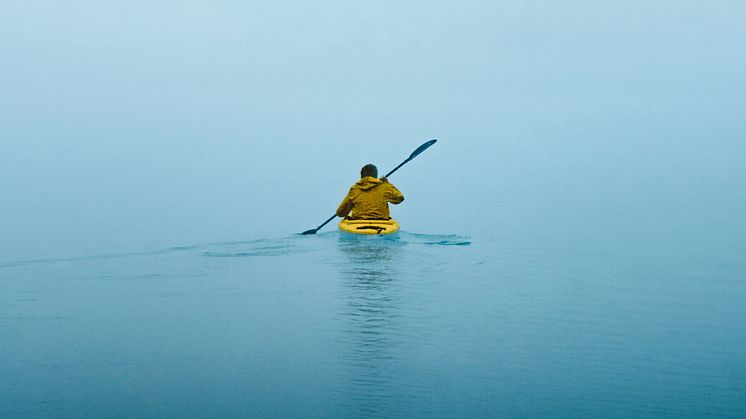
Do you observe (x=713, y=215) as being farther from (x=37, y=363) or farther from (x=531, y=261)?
(x=37, y=363)

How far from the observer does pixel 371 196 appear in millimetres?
13000

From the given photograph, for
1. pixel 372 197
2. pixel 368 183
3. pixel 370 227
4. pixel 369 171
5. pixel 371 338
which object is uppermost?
pixel 369 171

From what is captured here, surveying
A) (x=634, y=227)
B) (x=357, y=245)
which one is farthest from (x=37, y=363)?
Result: (x=634, y=227)

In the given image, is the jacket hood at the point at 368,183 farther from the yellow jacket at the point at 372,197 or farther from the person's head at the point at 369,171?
the person's head at the point at 369,171

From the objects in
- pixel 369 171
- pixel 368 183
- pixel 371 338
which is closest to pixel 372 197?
pixel 368 183

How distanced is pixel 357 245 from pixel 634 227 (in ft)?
25.8

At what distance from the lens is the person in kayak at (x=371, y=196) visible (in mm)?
12977

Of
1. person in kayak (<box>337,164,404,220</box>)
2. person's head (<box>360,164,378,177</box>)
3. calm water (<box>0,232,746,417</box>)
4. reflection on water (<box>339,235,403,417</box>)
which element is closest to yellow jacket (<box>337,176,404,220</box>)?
person in kayak (<box>337,164,404,220</box>)

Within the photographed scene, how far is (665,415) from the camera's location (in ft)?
14.8

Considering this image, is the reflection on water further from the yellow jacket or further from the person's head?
the person's head

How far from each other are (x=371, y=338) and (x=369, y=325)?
1.72ft

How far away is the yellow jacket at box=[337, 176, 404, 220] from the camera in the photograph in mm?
12969

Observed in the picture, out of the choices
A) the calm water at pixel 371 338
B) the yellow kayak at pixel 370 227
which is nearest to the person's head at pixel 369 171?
the yellow kayak at pixel 370 227

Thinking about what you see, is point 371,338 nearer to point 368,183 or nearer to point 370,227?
point 370,227
